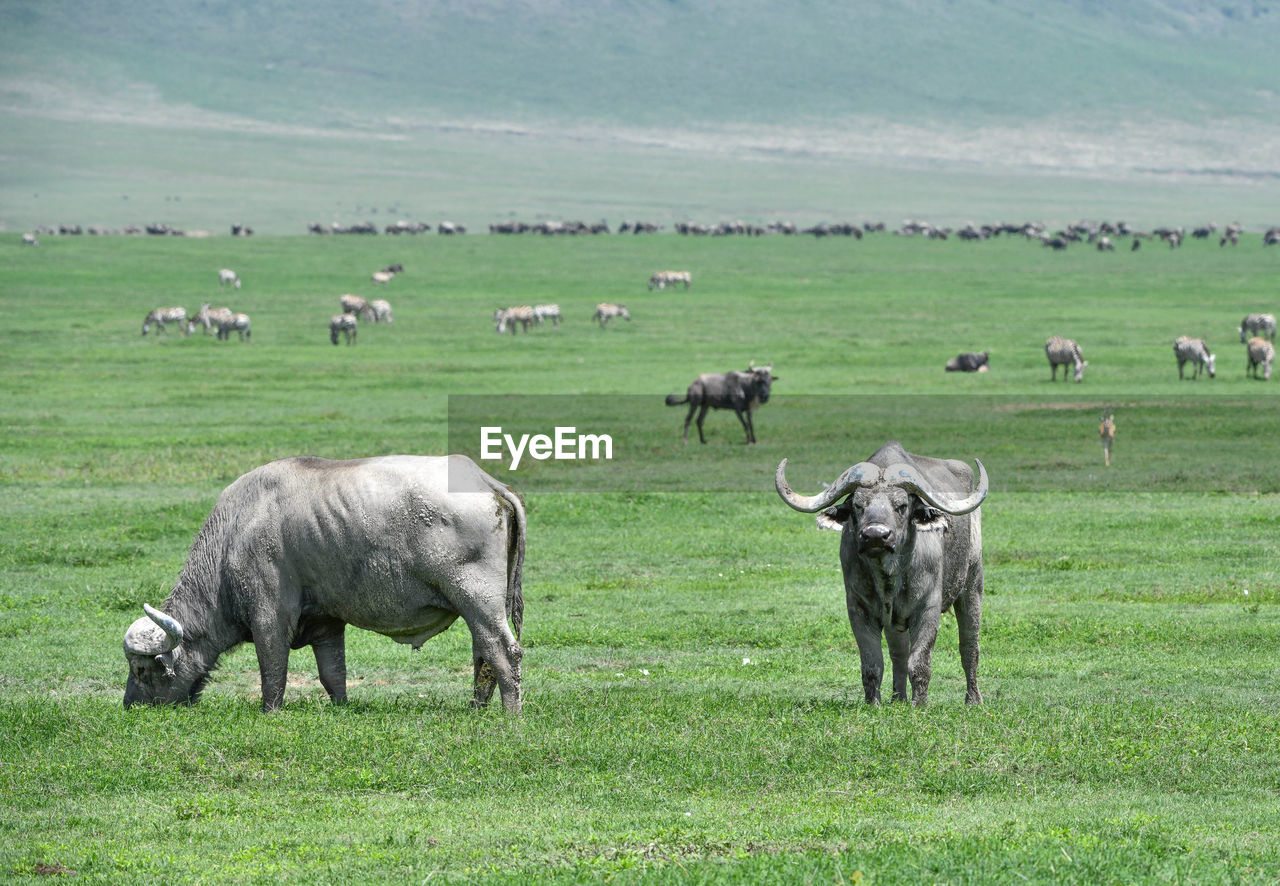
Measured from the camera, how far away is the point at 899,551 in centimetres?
1284

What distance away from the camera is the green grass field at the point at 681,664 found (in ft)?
31.4

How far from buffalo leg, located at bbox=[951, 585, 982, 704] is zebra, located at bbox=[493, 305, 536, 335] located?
157ft

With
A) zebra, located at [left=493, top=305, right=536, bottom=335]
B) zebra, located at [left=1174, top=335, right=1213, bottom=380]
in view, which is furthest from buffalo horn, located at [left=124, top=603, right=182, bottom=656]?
zebra, located at [left=493, top=305, right=536, bottom=335]

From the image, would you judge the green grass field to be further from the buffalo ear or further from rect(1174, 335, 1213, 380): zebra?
the buffalo ear

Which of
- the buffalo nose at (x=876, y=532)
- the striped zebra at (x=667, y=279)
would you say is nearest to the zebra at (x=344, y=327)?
the striped zebra at (x=667, y=279)

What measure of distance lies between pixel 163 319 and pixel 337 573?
50.8 metres

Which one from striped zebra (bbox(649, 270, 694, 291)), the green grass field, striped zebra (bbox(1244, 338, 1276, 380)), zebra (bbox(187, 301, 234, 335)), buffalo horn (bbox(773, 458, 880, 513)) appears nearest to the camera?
the green grass field

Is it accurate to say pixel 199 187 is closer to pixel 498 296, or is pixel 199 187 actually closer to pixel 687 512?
pixel 498 296

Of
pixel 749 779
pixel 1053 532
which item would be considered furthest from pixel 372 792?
pixel 1053 532

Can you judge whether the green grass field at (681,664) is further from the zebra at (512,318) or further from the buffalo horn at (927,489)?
the zebra at (512,318)

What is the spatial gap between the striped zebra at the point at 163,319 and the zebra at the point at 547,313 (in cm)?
1257

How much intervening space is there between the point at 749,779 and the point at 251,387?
36.6m

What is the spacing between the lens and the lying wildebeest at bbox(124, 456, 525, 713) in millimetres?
12953

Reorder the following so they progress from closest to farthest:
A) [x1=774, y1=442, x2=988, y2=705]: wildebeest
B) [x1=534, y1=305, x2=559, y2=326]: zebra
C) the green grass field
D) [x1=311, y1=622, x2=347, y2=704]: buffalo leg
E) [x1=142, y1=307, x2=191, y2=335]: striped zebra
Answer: the green grass field → [x1=774, y1=442, x2=988, y2=705]: wildebeest → [x1=311, y1=622, x2=347, y2=704]: buffalo leg → [x1=142, y1=307, x2=191, y2=335]: striped zebra → [x1=534, y1=305, x2=559, y2=326]: zebra
